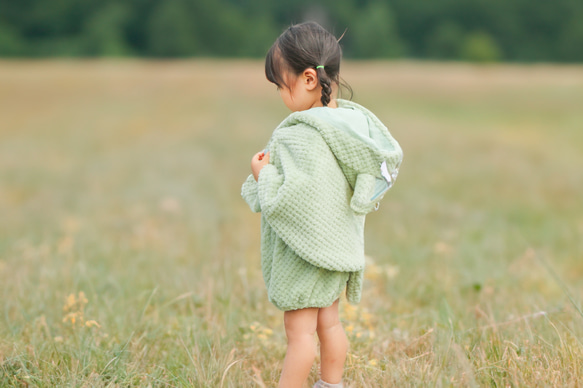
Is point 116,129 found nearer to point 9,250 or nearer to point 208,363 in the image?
point 9,250

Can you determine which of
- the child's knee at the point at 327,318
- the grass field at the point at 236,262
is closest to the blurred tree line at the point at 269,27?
the grass field at the point at 236,262

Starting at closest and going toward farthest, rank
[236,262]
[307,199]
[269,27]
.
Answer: [307,199] < [236,262] < [269,27]

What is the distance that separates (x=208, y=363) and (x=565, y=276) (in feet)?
13.5

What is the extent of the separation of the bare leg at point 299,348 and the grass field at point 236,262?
151mm

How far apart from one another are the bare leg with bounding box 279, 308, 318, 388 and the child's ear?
88cm

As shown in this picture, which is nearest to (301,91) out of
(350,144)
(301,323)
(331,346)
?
(350,144)

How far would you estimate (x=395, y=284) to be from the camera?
4.82 m

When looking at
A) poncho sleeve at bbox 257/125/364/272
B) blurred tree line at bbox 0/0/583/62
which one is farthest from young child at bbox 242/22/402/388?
blurred tree line at bbox 0/0/583/62

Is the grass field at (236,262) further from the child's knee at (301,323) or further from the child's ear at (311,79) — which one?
the child's ear at (311,79)

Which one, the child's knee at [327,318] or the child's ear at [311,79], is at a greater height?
the child's ear at [311,79]

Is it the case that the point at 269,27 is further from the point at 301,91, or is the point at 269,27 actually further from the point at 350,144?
the point at 350,144

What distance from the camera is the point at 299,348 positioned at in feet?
8.43

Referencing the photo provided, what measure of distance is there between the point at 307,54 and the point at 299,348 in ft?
3.73

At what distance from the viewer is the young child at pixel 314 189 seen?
2.51 metres
